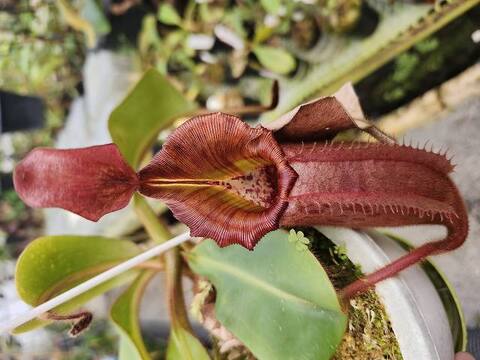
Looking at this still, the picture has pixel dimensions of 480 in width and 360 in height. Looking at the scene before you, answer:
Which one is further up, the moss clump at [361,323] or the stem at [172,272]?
the moss clump at [361,323]

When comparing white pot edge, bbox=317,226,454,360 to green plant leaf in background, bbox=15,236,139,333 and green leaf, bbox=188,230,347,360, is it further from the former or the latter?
green plant leaf in background, bbox=15,236,139,333

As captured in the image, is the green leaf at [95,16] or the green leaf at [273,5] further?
the green leaf at [95,16]

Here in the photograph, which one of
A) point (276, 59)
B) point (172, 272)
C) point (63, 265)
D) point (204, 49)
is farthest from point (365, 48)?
point (63, 265)

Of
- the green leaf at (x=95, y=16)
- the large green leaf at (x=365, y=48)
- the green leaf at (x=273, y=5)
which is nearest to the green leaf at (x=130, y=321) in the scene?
the large green leaf at (x=365, y=48)

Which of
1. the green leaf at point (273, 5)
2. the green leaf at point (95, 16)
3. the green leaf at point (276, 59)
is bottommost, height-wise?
the green leaf at point (95, 16)

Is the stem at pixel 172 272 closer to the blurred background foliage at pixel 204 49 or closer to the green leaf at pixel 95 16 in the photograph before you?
the blurred background foliage at pixel 204 49

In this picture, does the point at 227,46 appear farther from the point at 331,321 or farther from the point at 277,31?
the point at 331,321
